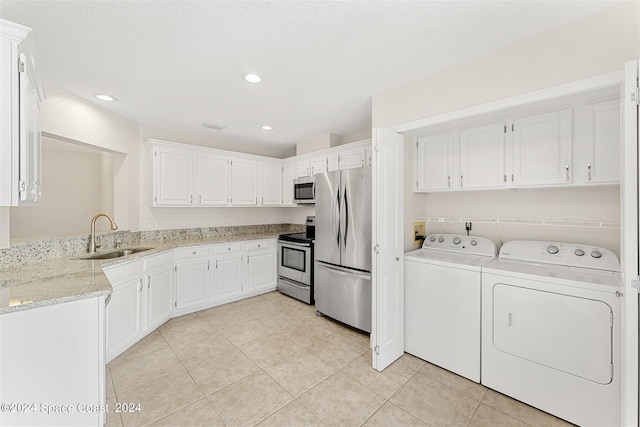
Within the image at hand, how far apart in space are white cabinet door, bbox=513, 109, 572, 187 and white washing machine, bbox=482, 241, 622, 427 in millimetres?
581

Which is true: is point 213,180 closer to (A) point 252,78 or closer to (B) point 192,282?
(B) point 192,282

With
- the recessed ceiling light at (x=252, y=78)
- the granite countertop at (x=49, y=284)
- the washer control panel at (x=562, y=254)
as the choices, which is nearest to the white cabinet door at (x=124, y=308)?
the granite countertop at (x=49, y=284)

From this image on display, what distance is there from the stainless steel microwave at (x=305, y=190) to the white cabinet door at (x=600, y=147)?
115 inches

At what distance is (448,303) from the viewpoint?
228 centimetres

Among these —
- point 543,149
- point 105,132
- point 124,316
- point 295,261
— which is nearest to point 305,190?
point 295,261

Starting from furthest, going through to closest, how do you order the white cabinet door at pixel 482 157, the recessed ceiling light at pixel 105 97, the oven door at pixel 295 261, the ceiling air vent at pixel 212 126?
1. the oven door at pixel 295 261
2. the ceiling air vent at pixel 212 126
3. the recessed ceiling light at pixel 105 97
4. the white cabinet door at pixel 482 157

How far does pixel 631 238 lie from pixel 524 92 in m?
1.05

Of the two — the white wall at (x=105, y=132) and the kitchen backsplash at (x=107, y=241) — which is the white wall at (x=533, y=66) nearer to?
the white wall at (x=105, y=132)

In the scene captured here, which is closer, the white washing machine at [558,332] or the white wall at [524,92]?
the white wall at [524,92]

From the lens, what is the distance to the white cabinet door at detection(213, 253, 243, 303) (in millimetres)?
3719

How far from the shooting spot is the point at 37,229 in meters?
4.39

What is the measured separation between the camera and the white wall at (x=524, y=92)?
149 cm

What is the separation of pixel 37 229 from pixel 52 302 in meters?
4.56

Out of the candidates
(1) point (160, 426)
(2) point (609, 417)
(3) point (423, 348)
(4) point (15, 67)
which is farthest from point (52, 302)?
(2) point (609, 417)
